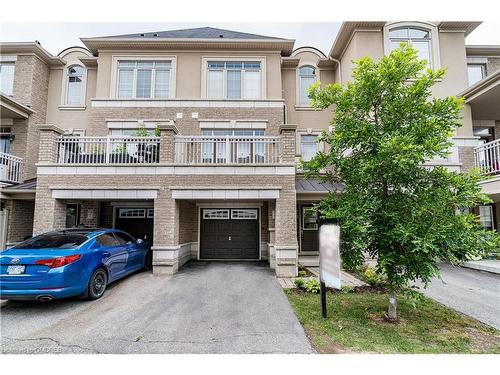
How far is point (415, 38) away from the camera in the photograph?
12.2 m

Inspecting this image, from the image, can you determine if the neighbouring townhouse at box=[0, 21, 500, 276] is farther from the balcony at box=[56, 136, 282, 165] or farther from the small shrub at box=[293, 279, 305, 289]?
the small shrub at box=[293, 279, 305, 289]

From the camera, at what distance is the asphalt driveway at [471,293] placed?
5.91 metres

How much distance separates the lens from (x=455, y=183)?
5.02 m

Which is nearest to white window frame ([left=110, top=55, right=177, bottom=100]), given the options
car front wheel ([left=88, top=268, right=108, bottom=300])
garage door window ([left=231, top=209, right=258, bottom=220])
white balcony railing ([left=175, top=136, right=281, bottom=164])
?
white balcony railing ([left=175, top=136, right=281, bottom=164])

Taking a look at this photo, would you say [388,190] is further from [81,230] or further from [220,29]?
[220,29]

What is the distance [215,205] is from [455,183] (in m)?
8.87

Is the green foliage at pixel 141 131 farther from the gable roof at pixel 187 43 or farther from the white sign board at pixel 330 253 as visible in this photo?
the white sign board at pixel 330 253

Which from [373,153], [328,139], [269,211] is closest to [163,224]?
[269,211]

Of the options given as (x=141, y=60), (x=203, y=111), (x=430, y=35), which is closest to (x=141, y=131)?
(x=203, y=111)

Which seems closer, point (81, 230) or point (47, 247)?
point (47, 247)

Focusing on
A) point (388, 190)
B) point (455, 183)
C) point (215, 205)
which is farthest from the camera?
point (215, 205)

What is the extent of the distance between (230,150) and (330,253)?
18.6 feet

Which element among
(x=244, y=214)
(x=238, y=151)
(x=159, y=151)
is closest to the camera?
(x=159, y=151)

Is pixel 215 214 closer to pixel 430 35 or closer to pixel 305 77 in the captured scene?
pixel 305 77
